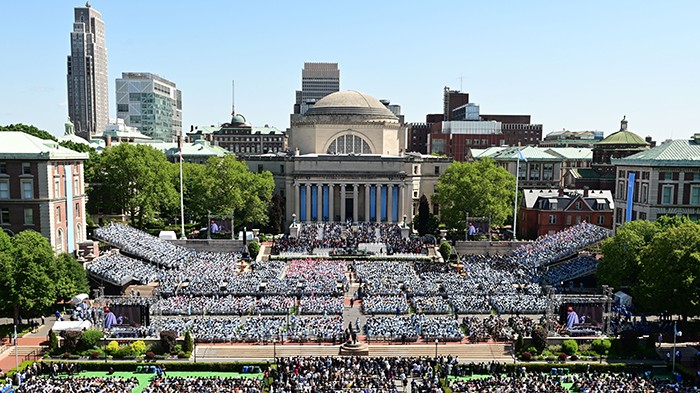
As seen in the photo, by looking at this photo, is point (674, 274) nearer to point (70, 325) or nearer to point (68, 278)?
point (70, 325)

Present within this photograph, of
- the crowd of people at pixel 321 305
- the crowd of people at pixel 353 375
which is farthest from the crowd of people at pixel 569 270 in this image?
the crowd of people at pixel 353 375

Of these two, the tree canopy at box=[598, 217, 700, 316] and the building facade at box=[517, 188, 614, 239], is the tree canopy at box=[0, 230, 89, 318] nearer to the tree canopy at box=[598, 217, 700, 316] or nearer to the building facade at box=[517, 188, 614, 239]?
the tree canopy at box=[598, 217, 700, 316]

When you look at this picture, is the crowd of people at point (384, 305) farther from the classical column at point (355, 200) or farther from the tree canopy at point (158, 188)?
the classical column at point (355, 200)

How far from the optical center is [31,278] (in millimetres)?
44500

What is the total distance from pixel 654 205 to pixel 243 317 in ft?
152

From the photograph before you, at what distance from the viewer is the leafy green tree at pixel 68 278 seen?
47.3 metres

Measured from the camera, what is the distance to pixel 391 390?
107 ft

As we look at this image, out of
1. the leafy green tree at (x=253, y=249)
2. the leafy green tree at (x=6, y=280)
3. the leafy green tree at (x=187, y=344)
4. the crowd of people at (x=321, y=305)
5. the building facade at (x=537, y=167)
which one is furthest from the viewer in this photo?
the building facade at (x=537, y=167)

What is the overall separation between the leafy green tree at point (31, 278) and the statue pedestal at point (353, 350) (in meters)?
23.7

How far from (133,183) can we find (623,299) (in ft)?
205

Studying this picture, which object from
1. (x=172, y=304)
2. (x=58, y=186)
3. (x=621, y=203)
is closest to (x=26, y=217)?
(x=58, y=186)

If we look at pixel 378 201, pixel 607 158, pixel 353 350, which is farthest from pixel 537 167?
pixel 353 350

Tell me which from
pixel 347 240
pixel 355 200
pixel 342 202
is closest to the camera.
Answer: pixel 347 240

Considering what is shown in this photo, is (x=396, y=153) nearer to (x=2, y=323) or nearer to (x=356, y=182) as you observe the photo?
(x=356, y=182)
